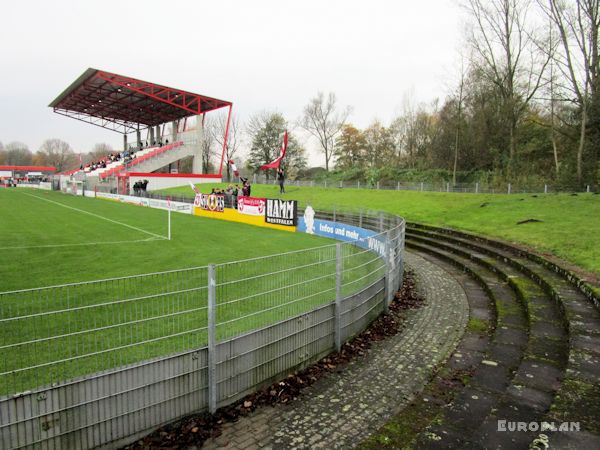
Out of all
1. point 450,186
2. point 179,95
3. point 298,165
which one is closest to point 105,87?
point 179,95

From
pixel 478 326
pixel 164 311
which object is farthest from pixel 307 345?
pixel 478 326

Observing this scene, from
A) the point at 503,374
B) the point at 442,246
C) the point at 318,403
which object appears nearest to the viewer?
the point at 318,403

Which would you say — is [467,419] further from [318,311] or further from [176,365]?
[176,365]

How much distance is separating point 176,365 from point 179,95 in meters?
50.0

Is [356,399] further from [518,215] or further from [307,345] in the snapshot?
[518,215]

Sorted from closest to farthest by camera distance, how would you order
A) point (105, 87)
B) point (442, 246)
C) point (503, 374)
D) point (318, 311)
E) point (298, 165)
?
point (503, 374)
point (318, 311)
point (442, 246)
point (105, 87)
point (298, 165)

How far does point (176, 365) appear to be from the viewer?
13.5 feet

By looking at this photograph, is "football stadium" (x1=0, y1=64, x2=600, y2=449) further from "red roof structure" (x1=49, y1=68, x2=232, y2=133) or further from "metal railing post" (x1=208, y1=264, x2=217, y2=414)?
"red roof structure" (x1=49, y1=68, x2=232, y2=133)

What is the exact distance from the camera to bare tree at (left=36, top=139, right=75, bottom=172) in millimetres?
129250

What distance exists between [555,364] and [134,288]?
7565 millimetres

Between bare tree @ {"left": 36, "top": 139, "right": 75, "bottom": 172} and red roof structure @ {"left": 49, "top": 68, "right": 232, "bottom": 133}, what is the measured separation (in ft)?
257

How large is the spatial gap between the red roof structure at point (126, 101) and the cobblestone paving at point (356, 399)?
45.5 m
